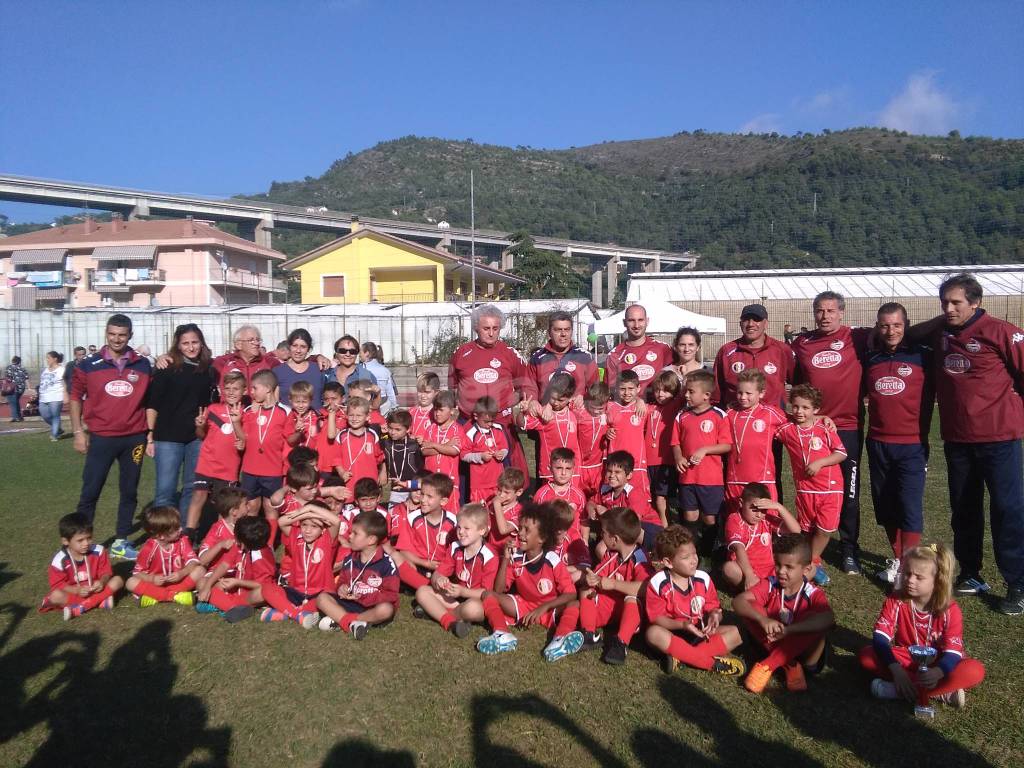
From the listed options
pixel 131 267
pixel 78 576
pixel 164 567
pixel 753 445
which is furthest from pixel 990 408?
pixel 131 267

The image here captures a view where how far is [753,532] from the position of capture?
16.6 ft

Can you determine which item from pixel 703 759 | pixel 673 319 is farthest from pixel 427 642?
pixel 673 319

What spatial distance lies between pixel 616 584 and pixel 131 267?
129 ft

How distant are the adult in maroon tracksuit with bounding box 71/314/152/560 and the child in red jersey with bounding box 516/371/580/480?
323cm

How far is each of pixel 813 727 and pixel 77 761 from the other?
3.41 m

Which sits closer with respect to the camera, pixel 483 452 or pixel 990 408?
pixel 990 408

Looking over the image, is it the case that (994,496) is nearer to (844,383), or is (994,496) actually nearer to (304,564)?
(844,383)

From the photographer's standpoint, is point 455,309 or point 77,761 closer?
point 77,761

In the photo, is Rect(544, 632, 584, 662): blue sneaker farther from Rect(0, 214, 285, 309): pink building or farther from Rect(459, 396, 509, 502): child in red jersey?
Rect(0, 214, 285, 309): pink building

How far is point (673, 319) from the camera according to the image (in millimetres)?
18797

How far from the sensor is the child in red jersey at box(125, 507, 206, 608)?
203 inches

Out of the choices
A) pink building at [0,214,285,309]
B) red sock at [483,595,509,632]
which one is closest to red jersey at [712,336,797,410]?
red sock at [483,595,509,632]

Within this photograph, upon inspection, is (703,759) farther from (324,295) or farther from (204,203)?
(204,203)

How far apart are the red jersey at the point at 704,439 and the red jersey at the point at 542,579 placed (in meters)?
1.43
